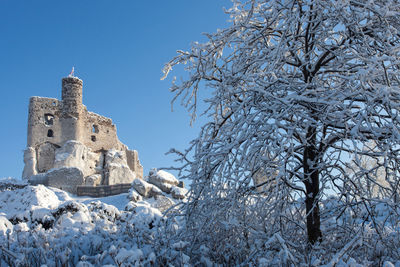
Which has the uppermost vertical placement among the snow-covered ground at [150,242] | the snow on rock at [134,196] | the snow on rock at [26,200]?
the snow on rock at [134,196]

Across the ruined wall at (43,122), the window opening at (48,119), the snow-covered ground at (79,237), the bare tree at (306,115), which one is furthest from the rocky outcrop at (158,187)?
the window opening at (48,119)

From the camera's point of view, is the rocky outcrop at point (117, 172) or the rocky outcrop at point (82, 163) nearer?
the rocky outcrop at point (82, 163)

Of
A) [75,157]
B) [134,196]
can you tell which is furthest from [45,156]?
[134,196]

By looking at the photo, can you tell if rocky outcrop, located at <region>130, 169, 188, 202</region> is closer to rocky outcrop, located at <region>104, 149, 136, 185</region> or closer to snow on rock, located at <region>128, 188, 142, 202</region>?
snow on rock, located at <region>128, 188, 142, 202</region>

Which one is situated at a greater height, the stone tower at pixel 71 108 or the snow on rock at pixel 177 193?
the stone tower at pixel 71 108

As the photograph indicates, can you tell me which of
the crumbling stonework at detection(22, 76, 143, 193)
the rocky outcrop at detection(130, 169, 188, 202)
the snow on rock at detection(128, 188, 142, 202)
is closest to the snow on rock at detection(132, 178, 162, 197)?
the rocky outcrop at detection(130, 169, 188, 202)

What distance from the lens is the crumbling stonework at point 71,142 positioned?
2728cm

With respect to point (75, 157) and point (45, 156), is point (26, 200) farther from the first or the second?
point (45, 156)

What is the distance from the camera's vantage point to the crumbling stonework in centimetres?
2728

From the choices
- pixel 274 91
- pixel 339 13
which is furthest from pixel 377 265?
pixel 339 13

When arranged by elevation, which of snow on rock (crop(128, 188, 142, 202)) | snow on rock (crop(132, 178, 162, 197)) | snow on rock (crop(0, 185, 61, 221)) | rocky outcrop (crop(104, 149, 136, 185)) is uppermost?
rocky outcrop (crop(104, 149, 136, 185))

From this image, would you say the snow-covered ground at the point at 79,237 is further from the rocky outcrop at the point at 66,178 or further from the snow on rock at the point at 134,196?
the rocky outcrop at the point at 66,178

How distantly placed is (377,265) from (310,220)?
88 cm

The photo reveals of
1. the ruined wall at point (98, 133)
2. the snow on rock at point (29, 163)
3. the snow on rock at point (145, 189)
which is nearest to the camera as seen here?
the snow on rock at point (145, 189)
